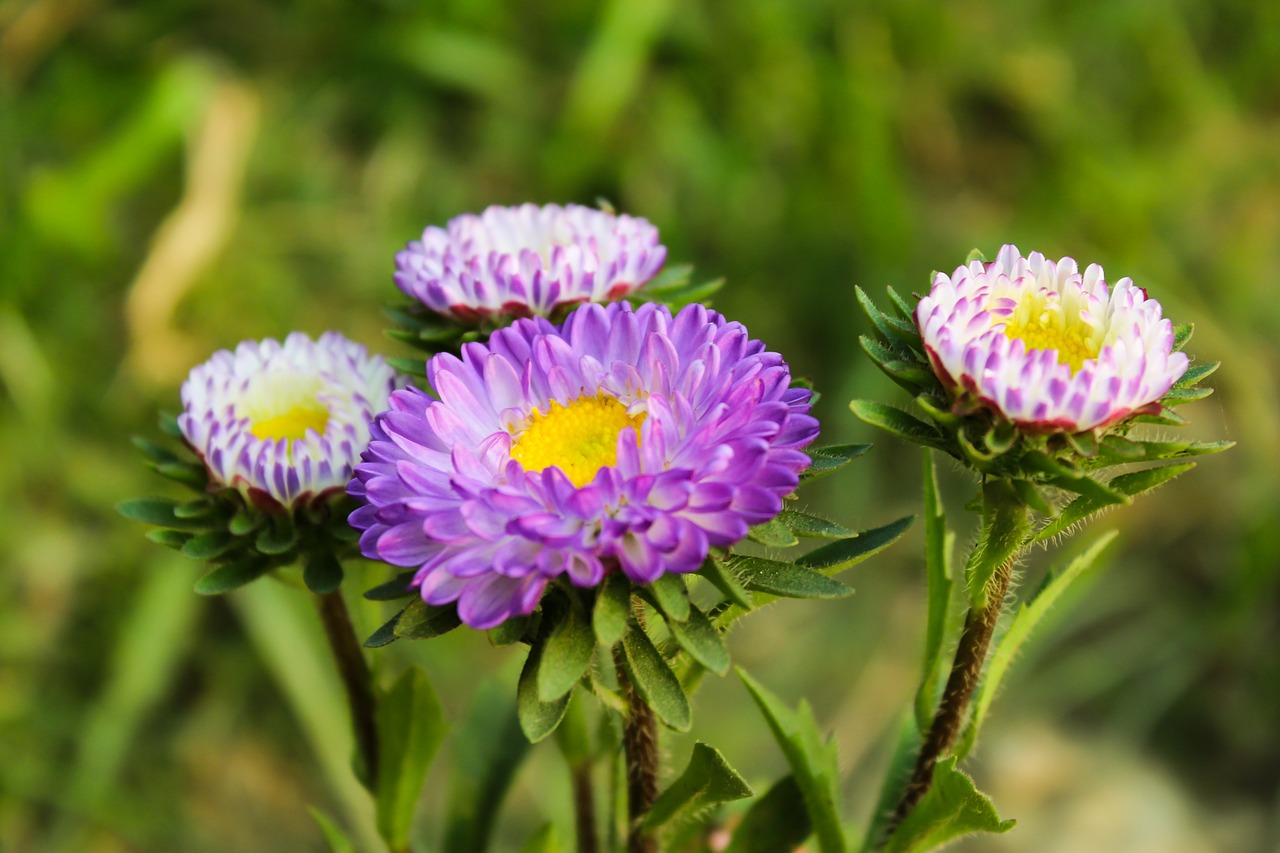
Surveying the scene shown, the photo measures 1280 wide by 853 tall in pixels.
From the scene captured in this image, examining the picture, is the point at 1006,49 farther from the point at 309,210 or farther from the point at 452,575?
the point at 452,575

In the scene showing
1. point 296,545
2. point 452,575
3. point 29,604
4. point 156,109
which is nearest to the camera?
point 452,575

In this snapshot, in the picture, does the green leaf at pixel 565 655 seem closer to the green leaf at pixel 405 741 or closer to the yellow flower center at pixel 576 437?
the yellow flower center at pixel 576 437

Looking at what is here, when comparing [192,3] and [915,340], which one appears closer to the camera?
[915,340]

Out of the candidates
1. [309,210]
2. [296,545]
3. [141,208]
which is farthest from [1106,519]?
[141,208]

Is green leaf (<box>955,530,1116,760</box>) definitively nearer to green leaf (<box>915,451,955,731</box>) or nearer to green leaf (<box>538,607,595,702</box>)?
green leaf (<box>915,451,955,731</box>)

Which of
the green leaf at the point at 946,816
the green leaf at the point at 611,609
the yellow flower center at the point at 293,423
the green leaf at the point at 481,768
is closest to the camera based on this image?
the green leaf at the point at 611,609

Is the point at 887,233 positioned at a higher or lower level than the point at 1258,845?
higher

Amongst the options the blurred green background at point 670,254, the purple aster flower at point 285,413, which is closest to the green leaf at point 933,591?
the purple aster flower at point 285,413
